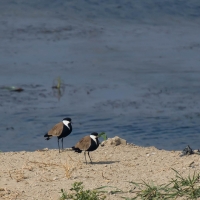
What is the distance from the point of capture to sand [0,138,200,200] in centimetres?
818

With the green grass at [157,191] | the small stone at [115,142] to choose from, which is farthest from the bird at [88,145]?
the green grass at [157,191]

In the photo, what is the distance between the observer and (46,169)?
29.8ft

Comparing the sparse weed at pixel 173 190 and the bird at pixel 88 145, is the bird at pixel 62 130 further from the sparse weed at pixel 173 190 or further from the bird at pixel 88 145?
the sparse weed at pixel 173 190

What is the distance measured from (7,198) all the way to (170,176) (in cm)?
180

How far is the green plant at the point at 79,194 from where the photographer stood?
7.44 meters

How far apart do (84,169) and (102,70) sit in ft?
25.2

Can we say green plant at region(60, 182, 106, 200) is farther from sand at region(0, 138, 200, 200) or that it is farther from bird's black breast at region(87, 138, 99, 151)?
bird's black breast at region(87, 138, 99, 151)

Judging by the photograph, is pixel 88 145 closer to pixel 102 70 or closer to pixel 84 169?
pixel 84 169

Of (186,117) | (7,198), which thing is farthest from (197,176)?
(186,117)

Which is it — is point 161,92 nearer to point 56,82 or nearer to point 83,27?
point 56,82

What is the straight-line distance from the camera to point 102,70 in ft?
54.4

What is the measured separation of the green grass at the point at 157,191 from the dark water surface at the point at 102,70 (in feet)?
13.6

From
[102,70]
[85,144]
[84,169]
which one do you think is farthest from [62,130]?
[102,70]

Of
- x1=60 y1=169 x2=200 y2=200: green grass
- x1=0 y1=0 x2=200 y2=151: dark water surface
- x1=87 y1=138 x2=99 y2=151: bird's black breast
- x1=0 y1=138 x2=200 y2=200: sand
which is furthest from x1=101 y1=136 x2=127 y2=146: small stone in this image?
x1=60 y1=169 x2=200 y2=200: green grass
